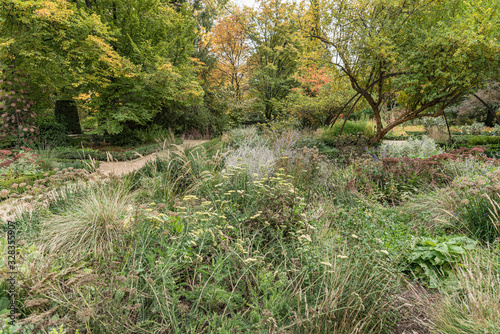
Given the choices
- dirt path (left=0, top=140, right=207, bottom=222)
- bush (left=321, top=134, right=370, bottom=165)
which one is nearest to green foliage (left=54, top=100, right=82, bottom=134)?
dirt path (left=0, top=140, right=207, bottom=222)

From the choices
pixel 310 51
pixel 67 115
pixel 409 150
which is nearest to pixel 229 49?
pixel 310 51

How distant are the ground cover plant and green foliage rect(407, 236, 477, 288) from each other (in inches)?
0.5

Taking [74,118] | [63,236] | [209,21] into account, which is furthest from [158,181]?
[209,21]

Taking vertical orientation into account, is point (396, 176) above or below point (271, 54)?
below

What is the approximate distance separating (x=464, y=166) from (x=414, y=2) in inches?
169

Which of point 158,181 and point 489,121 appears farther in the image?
point 489,121

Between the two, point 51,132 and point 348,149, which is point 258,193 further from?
point 51,132

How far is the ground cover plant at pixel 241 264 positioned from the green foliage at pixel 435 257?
0.01 m

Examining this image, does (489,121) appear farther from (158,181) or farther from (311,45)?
(158,181)

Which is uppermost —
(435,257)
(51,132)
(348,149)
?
(51,132)

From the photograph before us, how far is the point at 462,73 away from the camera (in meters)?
4.90

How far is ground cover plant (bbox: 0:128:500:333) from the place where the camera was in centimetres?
150

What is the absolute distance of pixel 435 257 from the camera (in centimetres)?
219

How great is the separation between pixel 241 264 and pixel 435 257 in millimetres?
1801
